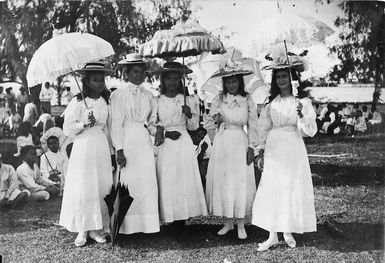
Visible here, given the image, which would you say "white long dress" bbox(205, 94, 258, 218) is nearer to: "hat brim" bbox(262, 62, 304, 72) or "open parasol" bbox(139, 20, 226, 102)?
"hat brim" bbox(262, 62, 304, 72)

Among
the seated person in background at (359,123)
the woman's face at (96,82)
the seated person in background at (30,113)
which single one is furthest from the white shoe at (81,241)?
the seated person in background at (359,123)

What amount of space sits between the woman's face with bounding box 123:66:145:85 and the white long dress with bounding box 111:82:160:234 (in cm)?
8

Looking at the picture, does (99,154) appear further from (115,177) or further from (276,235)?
(276,235)

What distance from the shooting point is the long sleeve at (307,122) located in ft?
15.4

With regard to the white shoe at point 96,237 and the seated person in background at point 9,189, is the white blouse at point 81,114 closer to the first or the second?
the white shoe at point 96,237

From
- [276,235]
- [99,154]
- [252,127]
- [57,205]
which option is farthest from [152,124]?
[57,205]

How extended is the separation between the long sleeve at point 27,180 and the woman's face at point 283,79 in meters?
4.46

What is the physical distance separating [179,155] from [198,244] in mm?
1101

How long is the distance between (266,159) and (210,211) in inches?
41.5

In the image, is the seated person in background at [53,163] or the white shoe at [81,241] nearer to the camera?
the white shoe at [81,241]

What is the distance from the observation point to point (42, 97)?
7.36 m

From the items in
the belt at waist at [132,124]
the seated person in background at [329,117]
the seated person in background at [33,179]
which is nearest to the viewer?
the belt at waist at [132,124]

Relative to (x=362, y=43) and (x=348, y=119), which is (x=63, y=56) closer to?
(x=362, y=43)

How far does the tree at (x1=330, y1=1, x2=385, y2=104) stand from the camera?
5.42 metres
